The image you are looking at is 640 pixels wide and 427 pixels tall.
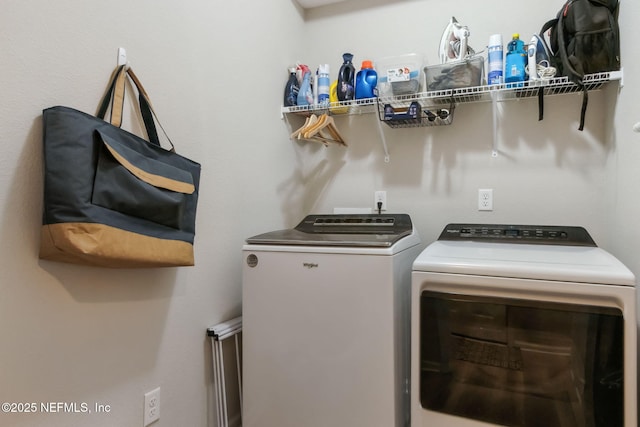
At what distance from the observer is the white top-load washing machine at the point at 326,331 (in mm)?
1390

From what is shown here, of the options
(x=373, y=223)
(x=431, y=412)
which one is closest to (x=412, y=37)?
(x=373, y=223)

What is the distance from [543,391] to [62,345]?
58.6 inches


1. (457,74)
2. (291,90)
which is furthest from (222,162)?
(457,74)

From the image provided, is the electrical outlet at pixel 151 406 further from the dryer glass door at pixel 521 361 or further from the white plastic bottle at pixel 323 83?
the white plastic bottle at pixel 323 83

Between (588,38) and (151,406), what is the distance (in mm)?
2225

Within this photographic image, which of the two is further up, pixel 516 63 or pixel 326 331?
pixel 516 63

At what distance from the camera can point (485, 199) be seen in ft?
6.47

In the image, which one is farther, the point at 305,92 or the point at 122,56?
the point at 305,92

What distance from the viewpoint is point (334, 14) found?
2354mm

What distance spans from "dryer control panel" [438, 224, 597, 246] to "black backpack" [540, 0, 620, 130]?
0.58m

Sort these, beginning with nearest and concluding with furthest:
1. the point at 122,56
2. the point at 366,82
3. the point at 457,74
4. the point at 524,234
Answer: the point at 122,56 → the point at 524,234 → the point at 457,74 → the point at 366,82

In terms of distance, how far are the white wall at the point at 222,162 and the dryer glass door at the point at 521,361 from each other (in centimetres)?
43

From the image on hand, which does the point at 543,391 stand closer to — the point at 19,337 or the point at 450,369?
the point at 450,369

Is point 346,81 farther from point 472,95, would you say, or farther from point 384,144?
point 472,95
